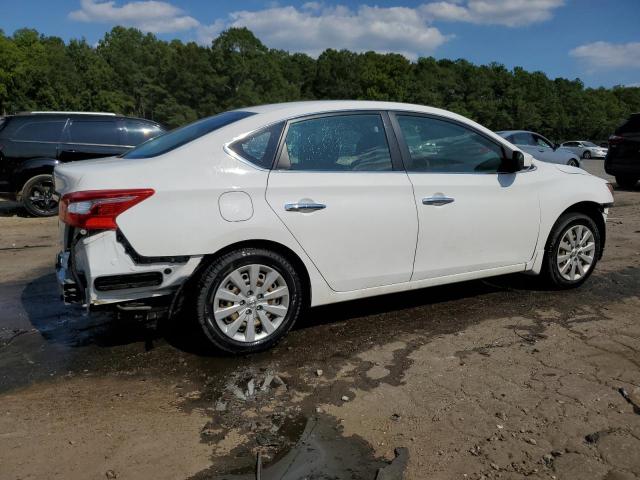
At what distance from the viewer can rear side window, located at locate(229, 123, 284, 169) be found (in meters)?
3.84

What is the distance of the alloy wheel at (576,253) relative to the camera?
17.3ft

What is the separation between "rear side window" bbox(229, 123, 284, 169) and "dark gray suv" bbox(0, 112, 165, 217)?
277 inches

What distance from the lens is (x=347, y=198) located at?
4027 millimetres

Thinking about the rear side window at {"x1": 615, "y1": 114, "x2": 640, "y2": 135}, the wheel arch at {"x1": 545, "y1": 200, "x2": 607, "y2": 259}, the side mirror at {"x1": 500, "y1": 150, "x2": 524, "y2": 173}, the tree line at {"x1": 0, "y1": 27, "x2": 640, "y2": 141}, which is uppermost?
the tree line at {"x1": 0, "y1": 27, "x2": 640, "y2": 141}

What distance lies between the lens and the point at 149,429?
3.02 meters

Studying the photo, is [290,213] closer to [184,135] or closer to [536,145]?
[184,135]

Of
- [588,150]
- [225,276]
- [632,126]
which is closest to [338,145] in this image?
[225,276]

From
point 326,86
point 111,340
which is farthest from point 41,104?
point 111,340

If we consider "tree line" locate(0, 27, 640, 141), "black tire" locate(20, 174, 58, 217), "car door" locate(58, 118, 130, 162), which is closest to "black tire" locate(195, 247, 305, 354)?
"car door" locate(58, 118, 130, 162)

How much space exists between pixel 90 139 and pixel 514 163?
26.2 ft

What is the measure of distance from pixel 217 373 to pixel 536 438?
192cm

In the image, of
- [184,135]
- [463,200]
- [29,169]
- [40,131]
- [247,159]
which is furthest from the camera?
[40,131]

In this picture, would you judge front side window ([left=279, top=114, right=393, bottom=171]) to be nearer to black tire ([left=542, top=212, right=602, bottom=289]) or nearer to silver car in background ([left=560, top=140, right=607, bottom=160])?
black tire ([left=542, top=212, right=602, bottom=289])

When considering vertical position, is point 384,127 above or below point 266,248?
above
